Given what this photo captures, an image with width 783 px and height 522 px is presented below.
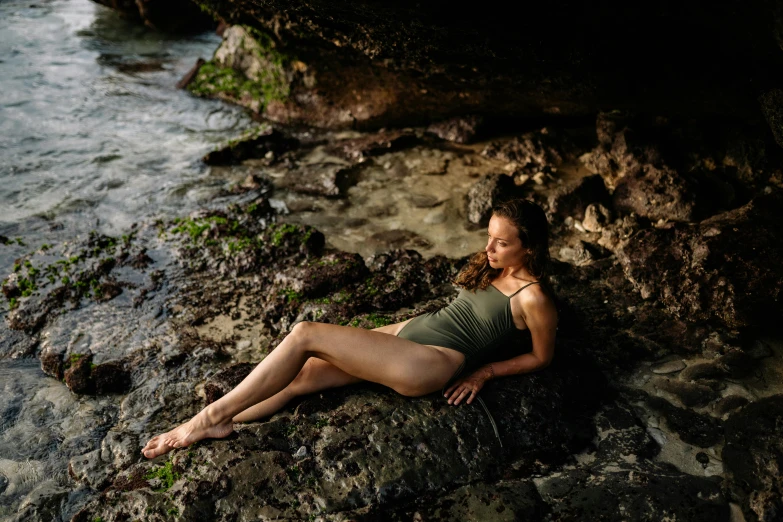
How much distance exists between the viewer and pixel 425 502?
365 centimetres

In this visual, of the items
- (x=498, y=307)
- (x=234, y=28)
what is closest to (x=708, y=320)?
(x=498, y=307)

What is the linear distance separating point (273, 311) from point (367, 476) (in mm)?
2448

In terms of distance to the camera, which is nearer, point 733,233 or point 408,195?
point 733,233

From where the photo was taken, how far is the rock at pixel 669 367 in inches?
187

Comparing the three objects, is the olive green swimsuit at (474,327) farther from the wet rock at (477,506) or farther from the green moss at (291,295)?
the green moss at (291,295)

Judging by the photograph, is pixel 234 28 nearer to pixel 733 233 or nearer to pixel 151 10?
pixel 151 10

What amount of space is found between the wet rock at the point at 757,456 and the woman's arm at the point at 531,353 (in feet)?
4.20

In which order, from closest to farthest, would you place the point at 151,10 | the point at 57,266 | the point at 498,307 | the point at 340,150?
the point at 498,307 < the point at 57,266 < the point at 340,150 < the point at 151,10

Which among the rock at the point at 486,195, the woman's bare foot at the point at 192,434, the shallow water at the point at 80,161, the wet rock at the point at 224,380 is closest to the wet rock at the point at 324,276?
the wet rock at the point at 224,380

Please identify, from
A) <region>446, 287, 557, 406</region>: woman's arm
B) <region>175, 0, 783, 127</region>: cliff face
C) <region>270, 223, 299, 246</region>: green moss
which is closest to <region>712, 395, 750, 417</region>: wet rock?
<region>446, 287, 557, 406</region>: woman's arm

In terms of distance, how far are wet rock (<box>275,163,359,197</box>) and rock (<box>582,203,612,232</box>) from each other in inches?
117

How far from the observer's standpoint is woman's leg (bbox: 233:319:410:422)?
4.25m

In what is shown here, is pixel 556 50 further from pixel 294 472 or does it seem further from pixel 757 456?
pixel 294 472

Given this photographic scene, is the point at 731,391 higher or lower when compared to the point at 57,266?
higher
